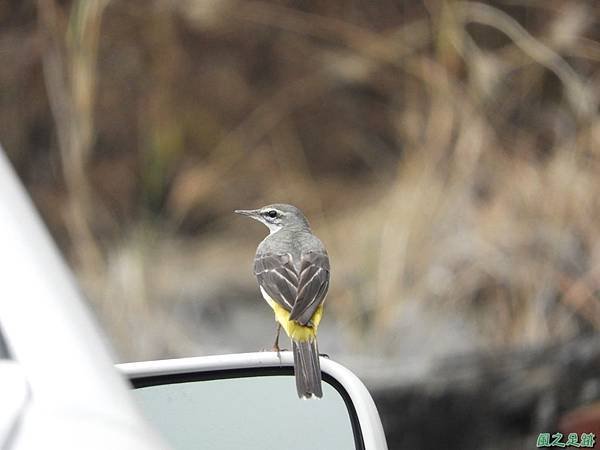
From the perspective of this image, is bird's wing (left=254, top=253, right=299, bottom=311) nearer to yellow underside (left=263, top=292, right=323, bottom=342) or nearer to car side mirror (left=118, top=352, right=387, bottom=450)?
yellow underside (left=263, top=292, right=323, bottom=342)

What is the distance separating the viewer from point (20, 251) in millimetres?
635

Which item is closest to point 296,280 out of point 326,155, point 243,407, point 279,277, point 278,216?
point 279,277

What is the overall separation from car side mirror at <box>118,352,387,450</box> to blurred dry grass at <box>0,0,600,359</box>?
2999 mm

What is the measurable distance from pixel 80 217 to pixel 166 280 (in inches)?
17.4

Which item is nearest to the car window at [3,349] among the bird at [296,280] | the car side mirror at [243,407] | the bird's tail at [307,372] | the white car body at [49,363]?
the white car body at [49,363]

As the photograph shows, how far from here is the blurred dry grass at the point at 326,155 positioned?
4.62 m

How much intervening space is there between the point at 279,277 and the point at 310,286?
97mm

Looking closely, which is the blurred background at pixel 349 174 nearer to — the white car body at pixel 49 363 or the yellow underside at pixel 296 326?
the yellow underside at pixel 296 326

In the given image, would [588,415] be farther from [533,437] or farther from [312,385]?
[312,385]

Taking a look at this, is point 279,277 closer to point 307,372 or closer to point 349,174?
point 307,372

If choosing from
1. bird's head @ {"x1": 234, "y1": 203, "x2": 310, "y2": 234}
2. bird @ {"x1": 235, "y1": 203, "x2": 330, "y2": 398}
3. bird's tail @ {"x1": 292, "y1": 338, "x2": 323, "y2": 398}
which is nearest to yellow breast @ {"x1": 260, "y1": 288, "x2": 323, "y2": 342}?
bird @ {"x1": 235, "y1": 203, "x2": 330, "y2": 398}

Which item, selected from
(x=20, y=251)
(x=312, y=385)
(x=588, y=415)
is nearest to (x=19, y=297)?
(x=20, y=251)

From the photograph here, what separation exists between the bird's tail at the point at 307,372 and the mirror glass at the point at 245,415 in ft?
0.06

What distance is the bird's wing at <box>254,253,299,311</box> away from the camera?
85.9 inches
